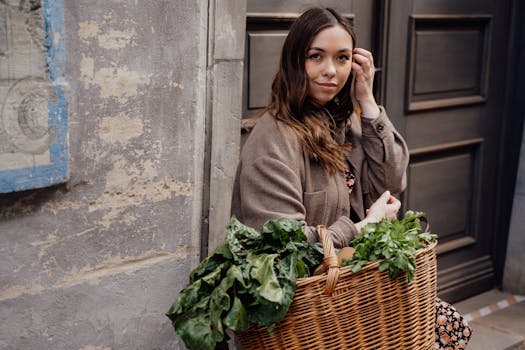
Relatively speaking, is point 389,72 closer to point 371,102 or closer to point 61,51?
point 371,102

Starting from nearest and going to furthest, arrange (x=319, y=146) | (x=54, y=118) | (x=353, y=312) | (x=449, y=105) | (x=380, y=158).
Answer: (x=353, y=312), (x=54, y=118), (x=319, y=146), (x=380, y=158), (x=449, y=105)

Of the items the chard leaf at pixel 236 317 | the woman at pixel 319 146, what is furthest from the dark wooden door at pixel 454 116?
the chard leaf at pixel 236 317

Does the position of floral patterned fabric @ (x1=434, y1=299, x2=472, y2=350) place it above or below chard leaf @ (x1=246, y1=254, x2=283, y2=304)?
below

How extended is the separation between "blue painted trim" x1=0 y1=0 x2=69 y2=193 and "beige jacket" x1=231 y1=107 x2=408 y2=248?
0.63m

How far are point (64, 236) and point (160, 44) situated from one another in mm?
796

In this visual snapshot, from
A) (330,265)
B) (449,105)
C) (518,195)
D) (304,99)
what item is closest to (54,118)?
(304,99)

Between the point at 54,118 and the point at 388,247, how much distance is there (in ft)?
3.88

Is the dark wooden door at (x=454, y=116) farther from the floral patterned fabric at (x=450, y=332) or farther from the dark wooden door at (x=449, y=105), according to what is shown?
the floral patterned fabric at (x=450, y=332)

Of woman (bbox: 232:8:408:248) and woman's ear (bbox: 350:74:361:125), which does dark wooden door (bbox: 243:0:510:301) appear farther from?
woman (bbox: 232:8:408:248)

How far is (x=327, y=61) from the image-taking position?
Answer: 304 cm

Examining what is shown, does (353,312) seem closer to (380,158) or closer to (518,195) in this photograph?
(380,158)

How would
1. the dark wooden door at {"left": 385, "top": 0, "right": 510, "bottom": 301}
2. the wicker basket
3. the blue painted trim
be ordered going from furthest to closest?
the dark wooden door at {"left": 385, "top": 0, "right": 510, "bottom": 301} → the blue painted trim → the wicker basket

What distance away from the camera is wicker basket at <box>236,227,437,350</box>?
8.05 ft

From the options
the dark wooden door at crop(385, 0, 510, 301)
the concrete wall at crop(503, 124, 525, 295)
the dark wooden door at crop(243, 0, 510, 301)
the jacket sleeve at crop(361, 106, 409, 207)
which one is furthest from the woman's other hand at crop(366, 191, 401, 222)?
the concrete wall at crop(503, 124, 525, 295)
